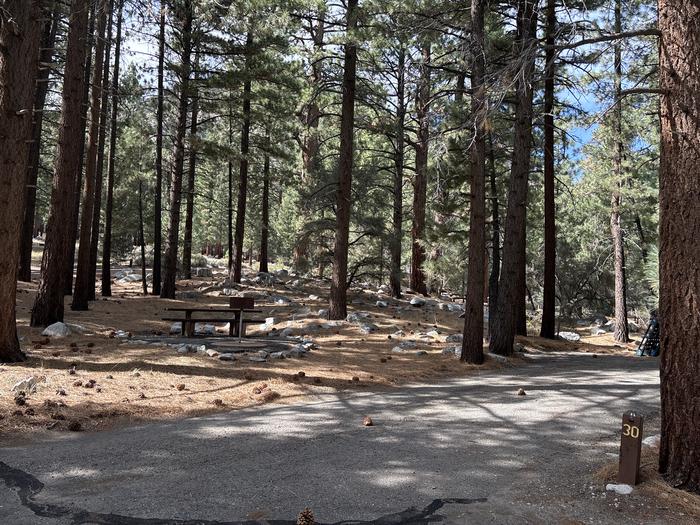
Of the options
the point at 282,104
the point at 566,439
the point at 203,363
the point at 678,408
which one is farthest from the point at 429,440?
the point at 282,104

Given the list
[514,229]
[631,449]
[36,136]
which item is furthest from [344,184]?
[36,136]

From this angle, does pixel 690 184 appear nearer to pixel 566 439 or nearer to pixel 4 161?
pixel 566 439

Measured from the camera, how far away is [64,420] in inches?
207

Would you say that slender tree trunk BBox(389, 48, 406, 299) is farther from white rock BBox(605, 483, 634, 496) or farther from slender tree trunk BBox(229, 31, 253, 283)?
white rock BBox(605, 483, 634, 496)

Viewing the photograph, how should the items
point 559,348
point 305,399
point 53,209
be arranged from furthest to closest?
point 559,348
point 53,209
point 305,399

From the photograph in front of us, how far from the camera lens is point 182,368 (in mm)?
7949

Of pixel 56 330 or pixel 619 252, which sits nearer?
pixel 56 330

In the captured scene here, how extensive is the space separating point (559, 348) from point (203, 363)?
10444mm

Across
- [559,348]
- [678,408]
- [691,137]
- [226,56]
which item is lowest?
[559,348]

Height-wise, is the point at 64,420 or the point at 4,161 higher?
the point at 4,161

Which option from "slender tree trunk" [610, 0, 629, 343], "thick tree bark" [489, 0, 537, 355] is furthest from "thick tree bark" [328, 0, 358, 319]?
"slender tree trunk" [610, 0, 629, 343]

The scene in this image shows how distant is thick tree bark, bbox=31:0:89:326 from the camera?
1074cm

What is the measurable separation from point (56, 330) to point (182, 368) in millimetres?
3762

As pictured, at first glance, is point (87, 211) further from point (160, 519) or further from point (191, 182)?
point (160, 519)
